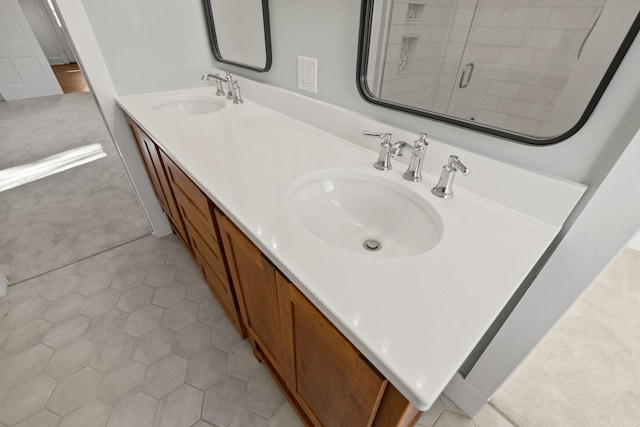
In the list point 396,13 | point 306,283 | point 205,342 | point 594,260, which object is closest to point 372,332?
point 306,283

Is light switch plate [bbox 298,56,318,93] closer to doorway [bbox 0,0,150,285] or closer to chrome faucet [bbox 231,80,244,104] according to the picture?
chrome faucet [bbox 231,80,244,104]

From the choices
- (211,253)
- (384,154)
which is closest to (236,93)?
(211,253)

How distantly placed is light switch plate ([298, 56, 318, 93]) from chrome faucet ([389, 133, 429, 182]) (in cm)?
51

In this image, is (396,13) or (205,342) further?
(205,342)

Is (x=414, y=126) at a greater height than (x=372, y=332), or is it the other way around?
(x=414, y=126)

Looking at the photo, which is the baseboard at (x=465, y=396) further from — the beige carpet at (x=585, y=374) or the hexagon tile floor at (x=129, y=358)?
the beige carpet at (x=585, y=374)

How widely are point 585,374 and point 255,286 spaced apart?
1519mm

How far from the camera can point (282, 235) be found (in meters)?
0.59

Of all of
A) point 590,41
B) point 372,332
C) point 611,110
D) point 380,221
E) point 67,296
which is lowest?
point 67,296

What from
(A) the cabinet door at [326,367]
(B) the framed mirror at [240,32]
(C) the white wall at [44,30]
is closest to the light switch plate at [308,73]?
(B) the framed mirror at [240,32]

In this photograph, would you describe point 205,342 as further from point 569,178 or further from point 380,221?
point 569,178

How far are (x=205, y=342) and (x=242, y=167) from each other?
35.3 inches

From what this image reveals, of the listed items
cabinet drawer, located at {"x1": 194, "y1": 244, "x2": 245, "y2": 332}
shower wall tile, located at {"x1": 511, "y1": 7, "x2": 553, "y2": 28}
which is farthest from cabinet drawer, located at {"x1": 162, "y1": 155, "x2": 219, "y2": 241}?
shower wall tile, located at {"x1": 511, "y1": 7, "x2": 553, "y2": 28}

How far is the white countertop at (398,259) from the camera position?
405mm
